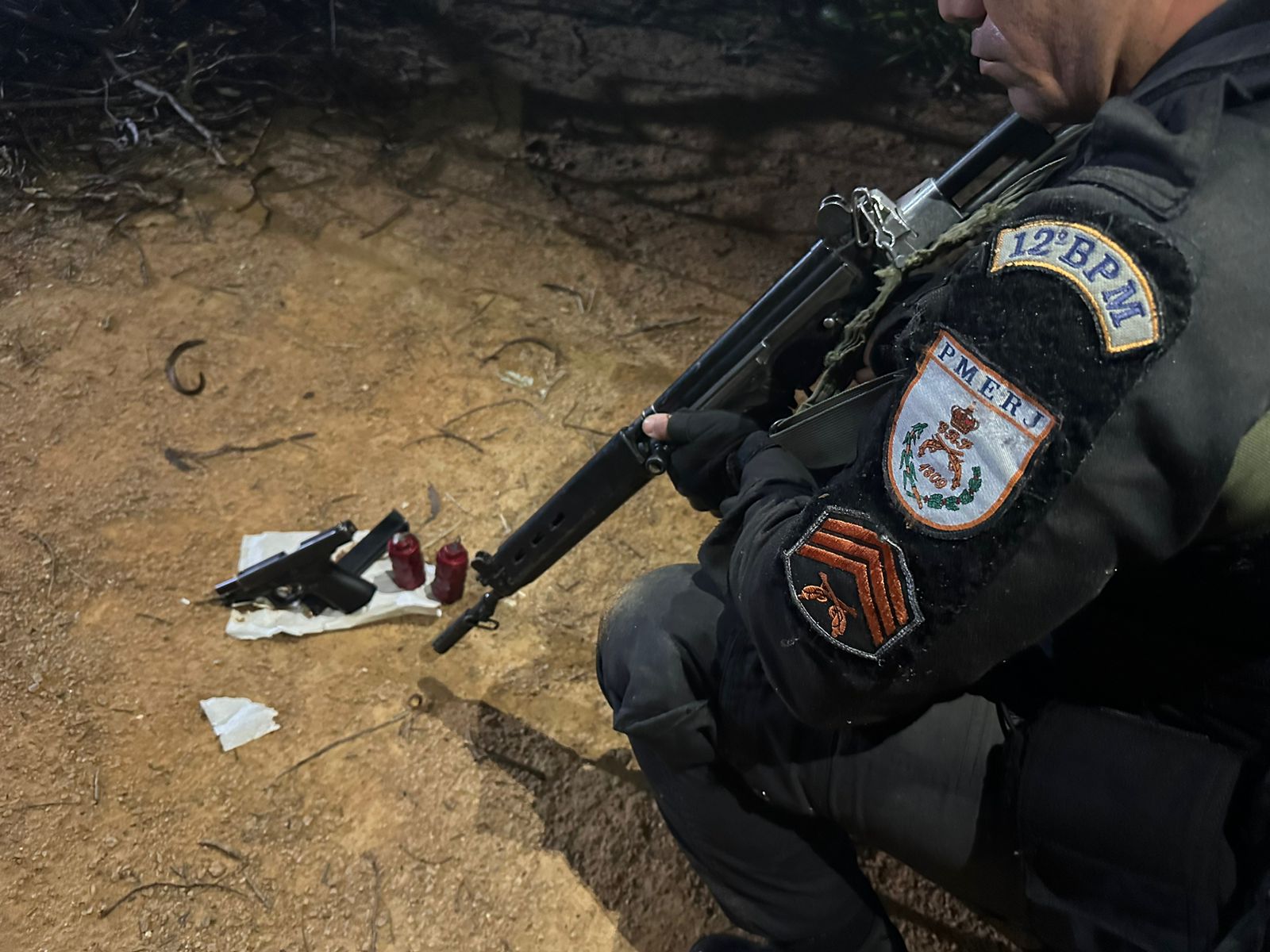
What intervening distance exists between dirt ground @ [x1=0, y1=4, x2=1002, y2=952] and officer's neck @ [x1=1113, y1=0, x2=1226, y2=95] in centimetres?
160

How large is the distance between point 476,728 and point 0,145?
337cm

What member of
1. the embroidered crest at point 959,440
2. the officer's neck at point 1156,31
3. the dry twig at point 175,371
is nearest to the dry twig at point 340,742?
the dry twig at point 175,371

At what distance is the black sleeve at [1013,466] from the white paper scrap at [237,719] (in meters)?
1.53

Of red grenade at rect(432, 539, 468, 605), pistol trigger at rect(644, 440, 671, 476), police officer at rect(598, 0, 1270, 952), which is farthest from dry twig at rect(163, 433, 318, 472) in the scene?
police officer at rect(598, 0, 1270, 952)

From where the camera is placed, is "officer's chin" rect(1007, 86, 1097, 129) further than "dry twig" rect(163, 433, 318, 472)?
No

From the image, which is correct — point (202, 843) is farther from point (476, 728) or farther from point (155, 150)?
point (155, 150)

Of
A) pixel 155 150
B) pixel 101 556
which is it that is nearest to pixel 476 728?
pixel 101 556

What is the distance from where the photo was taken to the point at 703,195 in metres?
3.75

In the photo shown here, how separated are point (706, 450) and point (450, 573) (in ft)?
3.13

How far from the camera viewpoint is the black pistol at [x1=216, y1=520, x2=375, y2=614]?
218cm

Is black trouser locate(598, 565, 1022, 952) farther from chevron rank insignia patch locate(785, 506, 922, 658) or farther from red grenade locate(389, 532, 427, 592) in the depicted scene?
red grenade locate(389, 532, 427, 592)

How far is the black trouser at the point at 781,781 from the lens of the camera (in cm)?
122

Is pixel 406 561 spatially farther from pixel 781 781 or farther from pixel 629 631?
pixel 781 781

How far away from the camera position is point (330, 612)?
235cm
